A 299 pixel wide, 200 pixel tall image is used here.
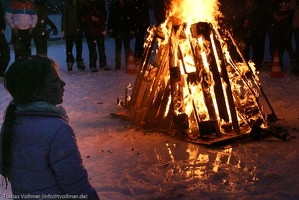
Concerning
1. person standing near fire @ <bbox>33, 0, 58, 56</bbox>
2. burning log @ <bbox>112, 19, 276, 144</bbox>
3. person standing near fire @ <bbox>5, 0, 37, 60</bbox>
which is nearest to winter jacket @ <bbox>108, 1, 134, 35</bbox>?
person standing near fire @ <bbox>33, 0, 58, 56</bbox>

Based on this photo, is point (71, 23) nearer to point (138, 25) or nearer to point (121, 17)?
point (121, 17)

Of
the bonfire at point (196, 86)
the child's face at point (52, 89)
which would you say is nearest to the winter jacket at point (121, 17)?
the bonfire at point (196, 86)

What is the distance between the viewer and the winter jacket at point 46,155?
224 cm

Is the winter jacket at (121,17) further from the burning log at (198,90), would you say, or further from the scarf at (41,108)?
the scarf at (41,108)

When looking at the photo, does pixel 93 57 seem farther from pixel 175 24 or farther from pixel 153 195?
pixel 153 195

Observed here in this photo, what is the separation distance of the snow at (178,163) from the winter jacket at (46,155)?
7.12 ft

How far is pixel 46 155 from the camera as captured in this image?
2270mm

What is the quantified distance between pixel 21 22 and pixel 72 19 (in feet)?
5.34

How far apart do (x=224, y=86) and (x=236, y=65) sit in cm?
67

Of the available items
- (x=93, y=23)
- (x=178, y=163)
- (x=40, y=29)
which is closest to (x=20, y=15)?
(x=40, y=29)

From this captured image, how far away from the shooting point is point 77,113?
7.91m

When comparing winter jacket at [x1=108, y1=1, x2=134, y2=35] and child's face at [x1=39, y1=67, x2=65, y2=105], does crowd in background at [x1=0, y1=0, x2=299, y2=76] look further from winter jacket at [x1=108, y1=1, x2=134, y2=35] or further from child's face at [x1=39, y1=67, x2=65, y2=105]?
child's face at [x1=39, y1=67, x2=65, y2=105]

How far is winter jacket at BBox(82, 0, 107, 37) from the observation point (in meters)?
12.2

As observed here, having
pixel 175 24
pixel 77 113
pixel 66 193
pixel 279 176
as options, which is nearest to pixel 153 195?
pixel 279 176
